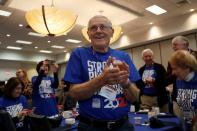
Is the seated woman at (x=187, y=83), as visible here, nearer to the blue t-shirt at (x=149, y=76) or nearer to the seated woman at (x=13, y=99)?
the blue t-shirt at (x=149, y=76)

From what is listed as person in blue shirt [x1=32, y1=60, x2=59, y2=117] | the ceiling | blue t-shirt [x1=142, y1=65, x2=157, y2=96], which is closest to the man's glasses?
person in blue shirt [x1=32, y1=60, x2=59, y2=117]

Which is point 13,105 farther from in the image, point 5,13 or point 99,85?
point 5,13

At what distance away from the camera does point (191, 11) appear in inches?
248

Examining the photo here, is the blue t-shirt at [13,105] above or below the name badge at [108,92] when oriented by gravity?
A: below

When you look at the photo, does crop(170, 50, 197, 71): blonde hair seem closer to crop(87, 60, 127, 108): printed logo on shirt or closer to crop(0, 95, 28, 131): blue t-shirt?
crop(87, 60, 127, 108): printed logo on shirt

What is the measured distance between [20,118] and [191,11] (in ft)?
18.2

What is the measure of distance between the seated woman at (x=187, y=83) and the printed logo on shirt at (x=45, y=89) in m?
2.17

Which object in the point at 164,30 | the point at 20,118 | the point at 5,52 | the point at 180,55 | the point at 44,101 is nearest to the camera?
the point at 180,55

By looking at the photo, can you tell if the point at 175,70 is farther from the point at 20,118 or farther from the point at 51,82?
the point at 51,82

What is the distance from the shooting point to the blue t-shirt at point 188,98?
7.19ft

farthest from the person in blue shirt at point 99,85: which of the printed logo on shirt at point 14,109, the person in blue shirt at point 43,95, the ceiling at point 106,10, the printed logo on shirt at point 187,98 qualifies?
the ceiling at point 106,10

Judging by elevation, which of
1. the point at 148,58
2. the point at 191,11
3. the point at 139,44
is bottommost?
the point at 148,58

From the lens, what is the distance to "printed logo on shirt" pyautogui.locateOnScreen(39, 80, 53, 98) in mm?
3670

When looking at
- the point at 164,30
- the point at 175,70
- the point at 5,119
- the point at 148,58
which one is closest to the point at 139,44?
the point at 164,30
